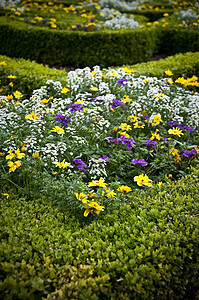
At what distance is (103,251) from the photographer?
184 cm

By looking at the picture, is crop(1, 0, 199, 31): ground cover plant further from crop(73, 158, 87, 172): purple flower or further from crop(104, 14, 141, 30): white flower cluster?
crop(73, 158, 87, 172): purple flower

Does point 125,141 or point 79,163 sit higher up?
point 125,141

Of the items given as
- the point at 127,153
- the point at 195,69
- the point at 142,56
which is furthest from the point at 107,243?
the point at 142,56

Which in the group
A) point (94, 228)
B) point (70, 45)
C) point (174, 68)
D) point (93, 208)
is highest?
point (174, 68)

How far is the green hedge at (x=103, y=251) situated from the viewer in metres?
1.59

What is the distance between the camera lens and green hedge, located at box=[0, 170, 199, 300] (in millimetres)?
1589

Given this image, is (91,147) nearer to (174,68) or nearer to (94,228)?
(94,228)

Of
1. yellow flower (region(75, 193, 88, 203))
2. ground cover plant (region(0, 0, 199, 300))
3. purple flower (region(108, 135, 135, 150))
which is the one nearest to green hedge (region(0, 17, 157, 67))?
ground cover plant (region(0, 0, 199, 300))

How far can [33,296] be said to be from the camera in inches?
58.9

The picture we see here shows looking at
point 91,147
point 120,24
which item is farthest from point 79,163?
point 120,24

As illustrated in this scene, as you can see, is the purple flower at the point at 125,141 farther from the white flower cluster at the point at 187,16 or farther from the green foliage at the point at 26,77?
the white flower cluster at the point at 187,16

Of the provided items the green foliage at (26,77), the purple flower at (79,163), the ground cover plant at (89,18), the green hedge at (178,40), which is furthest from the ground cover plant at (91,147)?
the green hedge at (178,40)

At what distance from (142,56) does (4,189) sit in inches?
282

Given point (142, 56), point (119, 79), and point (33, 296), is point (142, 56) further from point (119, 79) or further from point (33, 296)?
point (33, 296)
